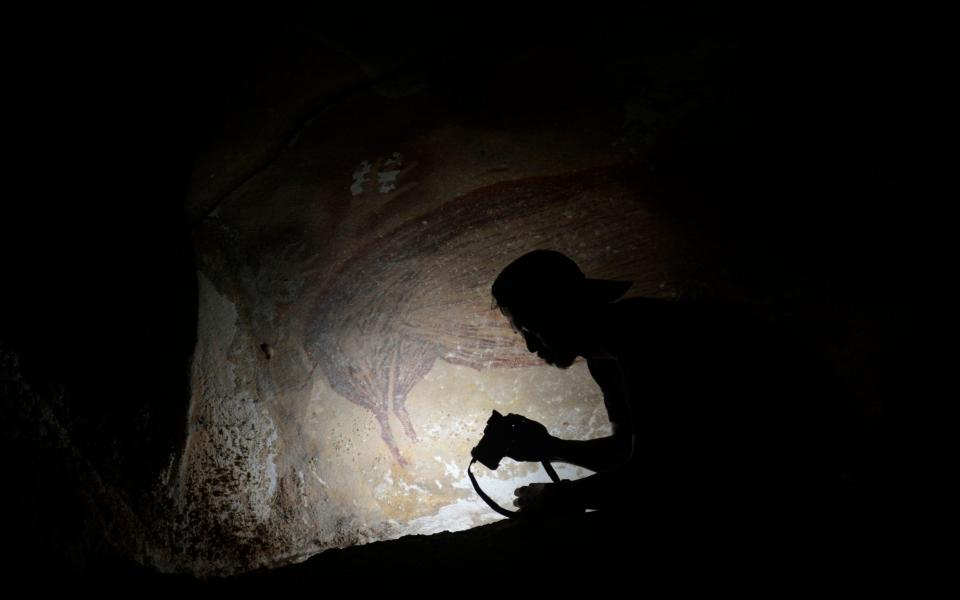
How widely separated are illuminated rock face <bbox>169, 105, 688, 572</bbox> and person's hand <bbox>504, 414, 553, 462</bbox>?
701 mm

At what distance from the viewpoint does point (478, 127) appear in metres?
2.03

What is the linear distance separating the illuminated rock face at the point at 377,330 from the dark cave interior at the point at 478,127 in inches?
5.5

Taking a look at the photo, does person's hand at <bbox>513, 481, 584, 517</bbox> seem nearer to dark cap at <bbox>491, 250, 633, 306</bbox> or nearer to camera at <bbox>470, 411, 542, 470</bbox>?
camera at <bbox>470, 411, 542, 470</bbox>

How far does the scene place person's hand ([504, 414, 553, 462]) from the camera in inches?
75.1

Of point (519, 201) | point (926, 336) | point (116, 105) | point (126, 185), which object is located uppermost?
point (116, 105)

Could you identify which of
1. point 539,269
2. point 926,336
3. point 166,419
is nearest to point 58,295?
point 166,419

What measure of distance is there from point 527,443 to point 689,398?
0.72 meters

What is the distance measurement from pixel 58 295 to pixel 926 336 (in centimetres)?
294

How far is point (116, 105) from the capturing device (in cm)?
141

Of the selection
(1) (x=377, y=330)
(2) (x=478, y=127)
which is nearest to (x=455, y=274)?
(1) (x=377, y=330)

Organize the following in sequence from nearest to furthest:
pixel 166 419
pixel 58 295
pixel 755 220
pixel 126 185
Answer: pixel 58 295 < pixel 126 185 < pixel 166 419 < pixel 755 220

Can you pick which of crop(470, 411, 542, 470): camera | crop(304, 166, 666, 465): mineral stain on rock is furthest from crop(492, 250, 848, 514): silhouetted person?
crop(304, 166, 666, 465): mineral stain on rock

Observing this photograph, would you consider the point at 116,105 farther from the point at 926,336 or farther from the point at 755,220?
the point at 926,336

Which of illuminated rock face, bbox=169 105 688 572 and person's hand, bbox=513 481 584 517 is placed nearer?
person's hand, bbox=513 481 584 517
